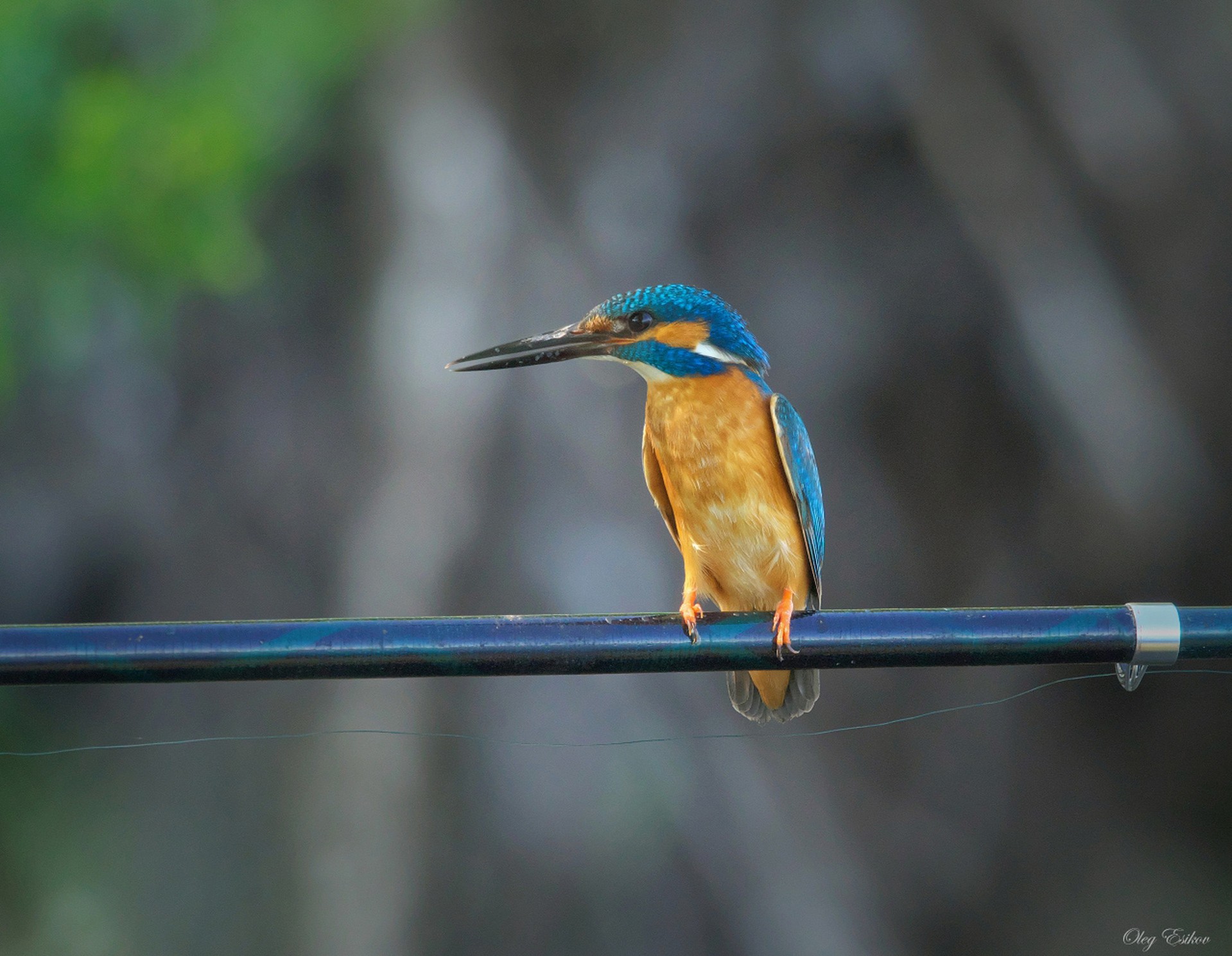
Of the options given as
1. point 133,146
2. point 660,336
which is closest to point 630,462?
point 133,146

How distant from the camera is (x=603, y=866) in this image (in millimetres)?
3496

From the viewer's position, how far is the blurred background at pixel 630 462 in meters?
3.43

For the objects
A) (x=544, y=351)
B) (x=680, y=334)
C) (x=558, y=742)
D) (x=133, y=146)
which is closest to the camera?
(x=544, y=351)

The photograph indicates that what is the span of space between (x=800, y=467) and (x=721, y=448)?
138mm

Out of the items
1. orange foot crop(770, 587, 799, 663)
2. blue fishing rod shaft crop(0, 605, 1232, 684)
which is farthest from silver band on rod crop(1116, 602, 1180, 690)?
orange foot crop(770, 587, 799, 663)

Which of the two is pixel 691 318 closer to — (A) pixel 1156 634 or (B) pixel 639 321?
(B) pixel 639 321

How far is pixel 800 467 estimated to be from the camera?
1.65m

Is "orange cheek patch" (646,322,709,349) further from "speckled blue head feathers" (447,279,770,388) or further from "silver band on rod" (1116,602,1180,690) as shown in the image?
"silver band on rod" (1116,602,1180,690)

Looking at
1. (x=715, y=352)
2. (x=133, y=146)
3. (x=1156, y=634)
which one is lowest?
(x=1156, y=634)

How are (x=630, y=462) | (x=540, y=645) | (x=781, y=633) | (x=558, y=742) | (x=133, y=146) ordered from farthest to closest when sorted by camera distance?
(x=630, y=462), (x=133, y=146), (x=558, y=742), (x=781, y=633), (x=540, y=645)

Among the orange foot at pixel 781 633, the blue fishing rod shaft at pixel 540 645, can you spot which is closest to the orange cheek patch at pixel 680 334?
the orange foot at pixel 781 633

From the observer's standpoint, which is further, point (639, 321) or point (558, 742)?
point (558, 742)

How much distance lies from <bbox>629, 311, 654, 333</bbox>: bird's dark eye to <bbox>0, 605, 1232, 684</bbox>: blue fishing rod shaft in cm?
73

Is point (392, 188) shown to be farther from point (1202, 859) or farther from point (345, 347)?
point (1202, 859)
